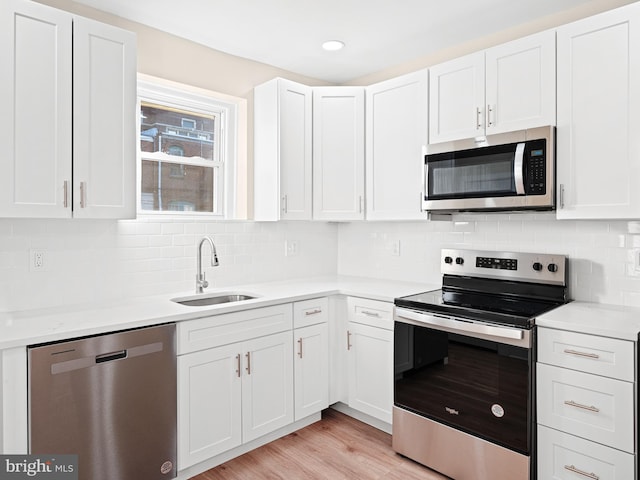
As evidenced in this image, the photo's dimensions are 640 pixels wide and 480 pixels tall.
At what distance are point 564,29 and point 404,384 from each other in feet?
6.82

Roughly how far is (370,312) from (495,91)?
1.51 metres

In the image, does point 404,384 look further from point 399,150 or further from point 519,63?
point 519,63

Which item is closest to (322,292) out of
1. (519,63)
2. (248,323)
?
(248,323)

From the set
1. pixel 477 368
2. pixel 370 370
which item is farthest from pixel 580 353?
pixel 370 370

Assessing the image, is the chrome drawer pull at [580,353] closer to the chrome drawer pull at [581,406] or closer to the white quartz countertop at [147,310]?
the chrome drawer pull at [581,406]

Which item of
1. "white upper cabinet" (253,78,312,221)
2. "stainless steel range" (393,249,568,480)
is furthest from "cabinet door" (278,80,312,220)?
"stainless steel range" (393,249,568,480)

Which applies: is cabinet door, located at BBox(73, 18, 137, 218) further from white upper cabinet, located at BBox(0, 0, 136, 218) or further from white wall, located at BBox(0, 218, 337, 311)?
white wall, located at BBox(0, 218, 337, 311)

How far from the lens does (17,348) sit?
1.66 meters

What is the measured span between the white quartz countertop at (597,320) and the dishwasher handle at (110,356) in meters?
1.90

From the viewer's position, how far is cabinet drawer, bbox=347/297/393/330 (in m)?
2.64

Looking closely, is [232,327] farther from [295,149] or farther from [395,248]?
[395,248]

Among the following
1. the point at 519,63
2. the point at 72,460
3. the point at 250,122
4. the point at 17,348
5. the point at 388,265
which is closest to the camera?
the point at 17,348

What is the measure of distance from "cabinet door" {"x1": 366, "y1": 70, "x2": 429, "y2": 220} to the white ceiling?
11.6 inches

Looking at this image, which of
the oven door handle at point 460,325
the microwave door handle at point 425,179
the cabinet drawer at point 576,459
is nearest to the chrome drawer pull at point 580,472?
the cabinet drawer at point 576,459
